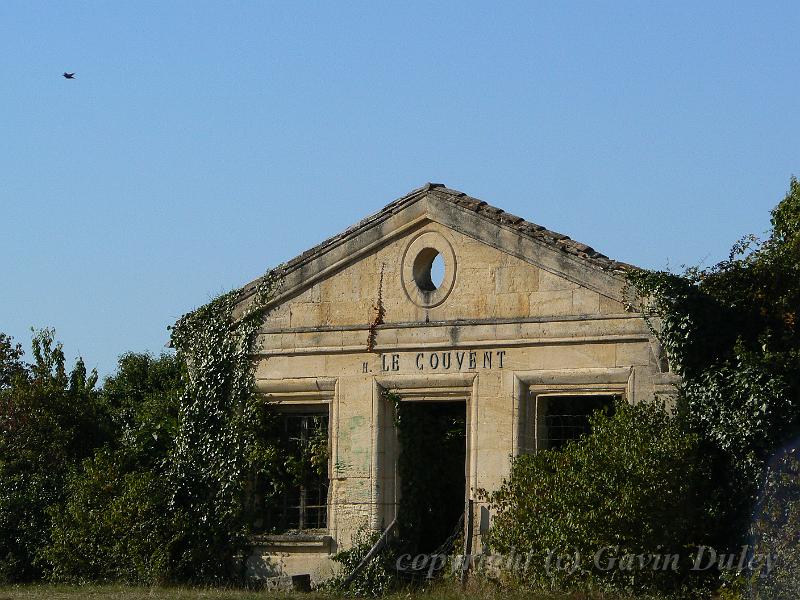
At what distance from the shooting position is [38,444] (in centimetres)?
2206

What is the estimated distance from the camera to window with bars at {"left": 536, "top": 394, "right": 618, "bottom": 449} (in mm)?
17500

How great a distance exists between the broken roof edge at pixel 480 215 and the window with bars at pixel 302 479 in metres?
2.12

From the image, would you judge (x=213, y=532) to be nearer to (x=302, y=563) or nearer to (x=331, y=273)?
(x=302, y=563)

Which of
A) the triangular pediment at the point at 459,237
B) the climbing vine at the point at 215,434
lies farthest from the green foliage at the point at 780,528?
the climbing vine at the point at 215,434

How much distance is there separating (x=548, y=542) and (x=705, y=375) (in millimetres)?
2732

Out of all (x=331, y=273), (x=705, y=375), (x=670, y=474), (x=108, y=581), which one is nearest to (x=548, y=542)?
(x=670, y=474)

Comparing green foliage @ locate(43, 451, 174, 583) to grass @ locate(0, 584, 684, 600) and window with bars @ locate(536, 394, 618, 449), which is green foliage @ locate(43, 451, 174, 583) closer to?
grass @ locate(0, 584, 684, 600)

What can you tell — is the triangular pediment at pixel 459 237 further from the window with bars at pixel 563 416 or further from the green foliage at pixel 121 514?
the green foliage at pixel 121 514

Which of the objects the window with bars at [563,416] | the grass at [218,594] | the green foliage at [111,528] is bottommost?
the grass at [218,594]

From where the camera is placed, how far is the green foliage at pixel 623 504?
15531mm

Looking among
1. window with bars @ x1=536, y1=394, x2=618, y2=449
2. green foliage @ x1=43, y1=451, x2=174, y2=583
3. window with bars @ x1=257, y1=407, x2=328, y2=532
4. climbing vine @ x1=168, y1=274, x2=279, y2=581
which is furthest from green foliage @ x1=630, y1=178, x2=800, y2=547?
green foliage @ x1=43, y1=451, x2=174, y2=583

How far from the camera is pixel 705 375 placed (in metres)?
16.1

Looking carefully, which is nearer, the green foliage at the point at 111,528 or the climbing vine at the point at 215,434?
the green foliage at the point at 111,528

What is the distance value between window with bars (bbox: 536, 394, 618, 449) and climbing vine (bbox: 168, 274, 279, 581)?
4457 mm
